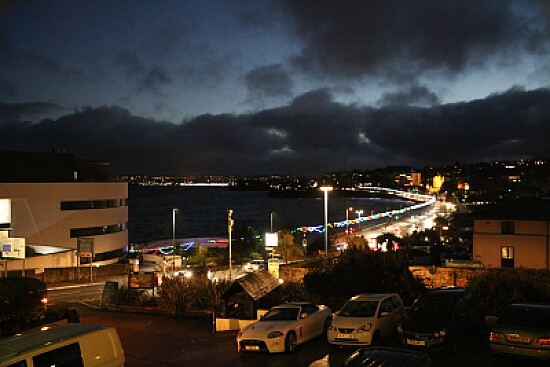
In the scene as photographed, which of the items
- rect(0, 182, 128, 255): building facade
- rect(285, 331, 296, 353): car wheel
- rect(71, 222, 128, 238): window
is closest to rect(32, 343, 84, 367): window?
rect(285, 331, 296, 353): car wheel

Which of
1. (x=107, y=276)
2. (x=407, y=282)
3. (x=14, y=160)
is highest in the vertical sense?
(x=14, y=160)

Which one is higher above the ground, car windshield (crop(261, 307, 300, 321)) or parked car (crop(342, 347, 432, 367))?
parked car (crop(342, 347, 432, 367))

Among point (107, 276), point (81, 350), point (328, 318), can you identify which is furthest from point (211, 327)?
point (107, 276)

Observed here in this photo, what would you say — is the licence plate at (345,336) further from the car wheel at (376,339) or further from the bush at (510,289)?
the bush at (510,289)

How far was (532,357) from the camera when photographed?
1044 cm

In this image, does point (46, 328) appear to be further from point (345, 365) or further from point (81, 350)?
point (345, 365)

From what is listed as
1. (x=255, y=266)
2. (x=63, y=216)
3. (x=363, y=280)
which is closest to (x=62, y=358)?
(x=363, y=280)

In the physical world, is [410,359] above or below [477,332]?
above

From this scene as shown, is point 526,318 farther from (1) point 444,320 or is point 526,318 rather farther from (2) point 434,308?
(2) point 434,308

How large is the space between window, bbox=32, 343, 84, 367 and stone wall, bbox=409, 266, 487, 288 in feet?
52.7

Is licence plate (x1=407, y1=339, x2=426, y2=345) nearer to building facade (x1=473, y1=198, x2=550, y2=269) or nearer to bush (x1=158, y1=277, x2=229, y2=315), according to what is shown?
bush (x1=158, y1=277, x2=229, y2=315)

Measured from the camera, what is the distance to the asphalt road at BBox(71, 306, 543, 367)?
38.5 ft

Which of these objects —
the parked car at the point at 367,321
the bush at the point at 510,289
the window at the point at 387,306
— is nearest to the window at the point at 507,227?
the bush at the point at 510,289

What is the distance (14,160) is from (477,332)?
48.6 metres
